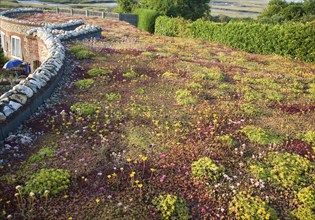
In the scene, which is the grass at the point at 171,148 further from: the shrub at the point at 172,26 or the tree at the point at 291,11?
the tree at the point at 291,11

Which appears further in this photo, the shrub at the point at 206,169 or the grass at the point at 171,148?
the shrub at the point at 206,169

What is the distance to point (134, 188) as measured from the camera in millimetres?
6930

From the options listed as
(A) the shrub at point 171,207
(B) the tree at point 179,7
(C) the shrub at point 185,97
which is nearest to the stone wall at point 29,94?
Answer: (A) the shrub at point 171,207

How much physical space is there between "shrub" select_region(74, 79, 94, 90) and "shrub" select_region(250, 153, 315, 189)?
8.10m

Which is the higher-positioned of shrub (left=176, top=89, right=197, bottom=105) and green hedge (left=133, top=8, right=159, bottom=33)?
green hedge (left=133, top=8, right=159, bottom=33)

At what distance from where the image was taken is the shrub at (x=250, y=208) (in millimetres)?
6207

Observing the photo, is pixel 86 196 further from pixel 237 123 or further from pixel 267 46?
pixel 267 46

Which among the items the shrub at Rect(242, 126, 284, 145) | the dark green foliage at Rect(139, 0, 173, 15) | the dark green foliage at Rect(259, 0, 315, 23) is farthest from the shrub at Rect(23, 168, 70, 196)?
the dark green foliage at Rect(259, 0, 315, 23)

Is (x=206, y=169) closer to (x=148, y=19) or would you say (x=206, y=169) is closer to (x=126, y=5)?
(x=148, y=19)

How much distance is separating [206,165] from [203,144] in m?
1.27

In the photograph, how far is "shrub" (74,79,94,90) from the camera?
12986mm

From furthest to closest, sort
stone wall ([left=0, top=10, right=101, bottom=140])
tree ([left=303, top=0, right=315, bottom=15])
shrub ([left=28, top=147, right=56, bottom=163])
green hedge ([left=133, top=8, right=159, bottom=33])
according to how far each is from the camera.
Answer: tree ([left=303, top=0, right=315, bottom=15])
green hedge ([left=133, top=8, right=159, bottom=33])
stone wall ([left=0, top=10, right=101, bottom=140])
shrub ([left=28, top=147, right=56, bottom=163])

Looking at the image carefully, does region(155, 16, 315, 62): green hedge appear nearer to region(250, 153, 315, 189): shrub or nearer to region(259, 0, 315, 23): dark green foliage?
region(250, 153, 315, 189): shrub

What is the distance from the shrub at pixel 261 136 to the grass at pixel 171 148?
40 millimetres
